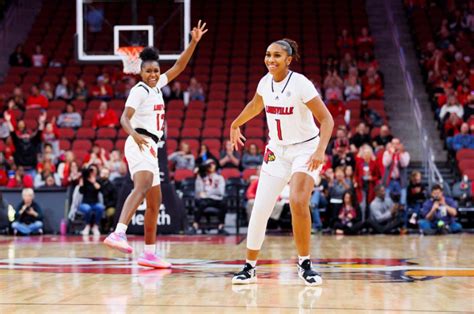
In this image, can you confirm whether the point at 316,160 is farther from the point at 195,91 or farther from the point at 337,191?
the point at 195,91

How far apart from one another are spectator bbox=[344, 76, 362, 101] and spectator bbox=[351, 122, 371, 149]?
252cm

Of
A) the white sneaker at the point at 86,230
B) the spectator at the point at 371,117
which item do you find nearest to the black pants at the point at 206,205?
the white sneaker at the point at 86,230

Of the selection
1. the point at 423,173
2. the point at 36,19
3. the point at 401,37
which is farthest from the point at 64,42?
the point at 423,173

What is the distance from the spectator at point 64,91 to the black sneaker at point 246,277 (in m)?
14.6

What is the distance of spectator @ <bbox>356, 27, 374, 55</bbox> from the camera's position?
22562mm

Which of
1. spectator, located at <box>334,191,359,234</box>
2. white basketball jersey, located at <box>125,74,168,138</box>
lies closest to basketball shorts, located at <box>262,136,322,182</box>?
white basketball jersey, located at <box>125,74,168,138</box>

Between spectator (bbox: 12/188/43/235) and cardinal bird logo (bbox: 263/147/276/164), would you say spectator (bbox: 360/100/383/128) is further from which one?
cardinal bird logo (bbox: 263/147/276/164)

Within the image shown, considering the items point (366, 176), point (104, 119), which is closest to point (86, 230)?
point (104, 119)

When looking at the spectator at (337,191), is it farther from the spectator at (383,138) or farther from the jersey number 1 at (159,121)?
the jersey number 1 at (159,121)

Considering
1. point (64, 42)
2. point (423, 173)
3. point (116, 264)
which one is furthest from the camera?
point (64, 42)

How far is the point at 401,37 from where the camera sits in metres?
25.1

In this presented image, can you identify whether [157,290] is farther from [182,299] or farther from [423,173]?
[423,173]

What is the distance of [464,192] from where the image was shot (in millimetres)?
16359

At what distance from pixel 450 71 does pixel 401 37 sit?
3.81m
